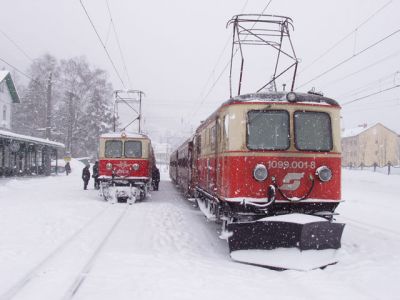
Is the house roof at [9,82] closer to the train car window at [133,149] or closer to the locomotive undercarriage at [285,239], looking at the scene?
the train car window at [133,149]

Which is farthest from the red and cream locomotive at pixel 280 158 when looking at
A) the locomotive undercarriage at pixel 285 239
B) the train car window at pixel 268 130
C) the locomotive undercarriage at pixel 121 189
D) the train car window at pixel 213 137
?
the locomotive undercarriage at pixel 121 189

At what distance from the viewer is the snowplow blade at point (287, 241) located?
7.34 meters

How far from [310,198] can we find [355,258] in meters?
1.27

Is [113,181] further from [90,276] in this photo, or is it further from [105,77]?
[105,77]

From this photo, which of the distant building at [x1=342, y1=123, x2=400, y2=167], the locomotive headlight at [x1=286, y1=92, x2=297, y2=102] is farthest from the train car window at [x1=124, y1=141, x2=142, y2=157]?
the distant building at [x1=342, y1=123, x2=400, y2=167]

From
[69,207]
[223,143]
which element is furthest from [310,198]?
[69,207]

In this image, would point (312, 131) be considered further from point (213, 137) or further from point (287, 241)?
point (213, 137)

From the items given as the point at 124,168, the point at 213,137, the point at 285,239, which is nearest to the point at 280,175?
the point at 285,239

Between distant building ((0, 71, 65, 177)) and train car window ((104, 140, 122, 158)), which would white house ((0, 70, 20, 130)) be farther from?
train car window ((104, 140, 122, 158))

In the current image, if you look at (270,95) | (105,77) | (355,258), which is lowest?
(355,258)

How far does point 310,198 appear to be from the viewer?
27.4 ft

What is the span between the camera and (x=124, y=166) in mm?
18375

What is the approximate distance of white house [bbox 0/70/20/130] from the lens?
42.8 metres

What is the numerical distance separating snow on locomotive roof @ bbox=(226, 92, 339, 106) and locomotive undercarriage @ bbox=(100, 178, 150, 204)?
10.2m
